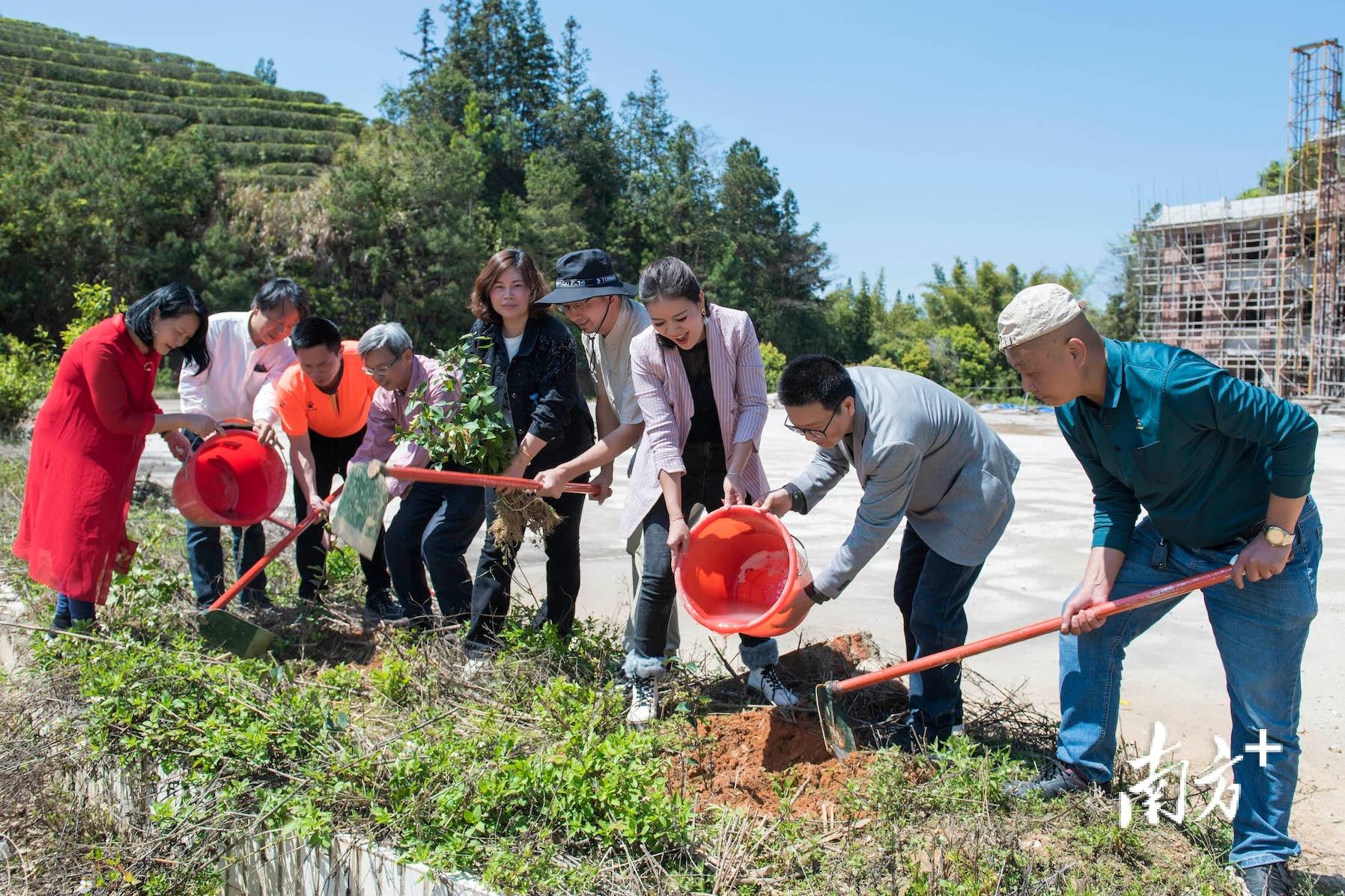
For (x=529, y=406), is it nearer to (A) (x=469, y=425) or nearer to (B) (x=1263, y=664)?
(A) (x=469, y=425)

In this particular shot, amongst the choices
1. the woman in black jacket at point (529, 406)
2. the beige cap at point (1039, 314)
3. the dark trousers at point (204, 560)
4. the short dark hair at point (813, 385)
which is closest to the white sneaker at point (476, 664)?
the woman in black jacket at point (529, 406)

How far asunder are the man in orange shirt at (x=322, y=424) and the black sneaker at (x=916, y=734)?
2215mm

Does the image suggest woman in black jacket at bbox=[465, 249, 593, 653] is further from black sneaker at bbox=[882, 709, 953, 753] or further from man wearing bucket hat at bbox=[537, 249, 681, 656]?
black sneaker at bbox=[882, 709, 953, 753]

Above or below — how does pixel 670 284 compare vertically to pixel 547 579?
above

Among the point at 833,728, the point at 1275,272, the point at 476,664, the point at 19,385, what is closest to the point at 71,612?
the point at 476,664

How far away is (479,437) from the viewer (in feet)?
12.5

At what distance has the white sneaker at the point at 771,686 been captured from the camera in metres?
3.53

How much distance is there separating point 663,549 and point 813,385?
0.93 metres

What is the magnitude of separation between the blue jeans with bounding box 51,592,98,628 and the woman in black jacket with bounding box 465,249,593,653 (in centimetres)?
159

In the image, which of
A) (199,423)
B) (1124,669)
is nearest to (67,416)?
(199,423)

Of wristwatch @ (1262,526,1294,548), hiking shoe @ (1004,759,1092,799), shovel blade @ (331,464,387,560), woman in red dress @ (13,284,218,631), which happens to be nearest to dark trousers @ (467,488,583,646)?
shovel blade @ (331,464,387,560)

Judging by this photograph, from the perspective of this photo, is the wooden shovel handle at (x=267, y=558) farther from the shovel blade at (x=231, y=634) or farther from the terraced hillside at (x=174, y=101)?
the terraced hillside at (x=174, y=101)

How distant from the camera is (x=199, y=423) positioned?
4.37m

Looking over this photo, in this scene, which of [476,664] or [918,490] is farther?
[476,664]
